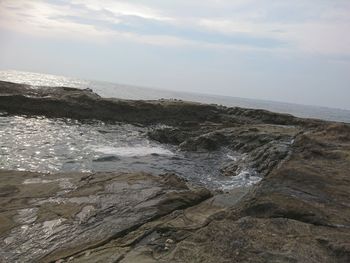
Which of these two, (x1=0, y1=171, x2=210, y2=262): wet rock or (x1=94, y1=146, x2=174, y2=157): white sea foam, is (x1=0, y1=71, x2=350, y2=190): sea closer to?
(x1=94, y1=146, x2=174, y2=157): white sea foam

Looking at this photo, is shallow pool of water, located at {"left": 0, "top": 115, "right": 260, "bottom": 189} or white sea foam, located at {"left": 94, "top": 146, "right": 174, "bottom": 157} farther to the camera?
white sea foam, located at {"left": 94, "top": 146, "right": 174, "bottom": 157}

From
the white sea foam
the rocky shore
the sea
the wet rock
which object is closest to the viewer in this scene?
the rocky shore

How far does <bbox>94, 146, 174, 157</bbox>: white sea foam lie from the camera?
19320mm

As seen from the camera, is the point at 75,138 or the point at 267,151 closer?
the point at 267,151

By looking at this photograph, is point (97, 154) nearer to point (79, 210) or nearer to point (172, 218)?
point (79, 210)

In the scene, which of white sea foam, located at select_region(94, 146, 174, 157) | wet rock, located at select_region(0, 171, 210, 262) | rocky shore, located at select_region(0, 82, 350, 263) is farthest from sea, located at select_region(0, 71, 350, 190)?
wet rock, located at select_region(0, 171, 210, 262)

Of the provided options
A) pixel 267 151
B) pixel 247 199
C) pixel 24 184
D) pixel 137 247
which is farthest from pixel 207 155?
pixel 137 247

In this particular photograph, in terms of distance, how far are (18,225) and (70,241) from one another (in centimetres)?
146

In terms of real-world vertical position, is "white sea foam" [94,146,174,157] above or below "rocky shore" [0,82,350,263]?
below

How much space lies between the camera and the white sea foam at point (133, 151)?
761 inches

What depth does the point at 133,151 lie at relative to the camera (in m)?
20.2

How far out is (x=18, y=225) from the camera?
726cm

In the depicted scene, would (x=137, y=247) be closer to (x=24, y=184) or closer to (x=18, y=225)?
(x=18, y=225)

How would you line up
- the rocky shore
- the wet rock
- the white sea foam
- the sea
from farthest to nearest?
the white sea foam
the sea
the wet rock
the rocky shore
